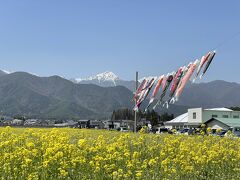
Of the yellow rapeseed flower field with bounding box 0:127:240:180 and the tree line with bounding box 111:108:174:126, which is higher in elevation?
the tree line with bounding box 111:108:174:126

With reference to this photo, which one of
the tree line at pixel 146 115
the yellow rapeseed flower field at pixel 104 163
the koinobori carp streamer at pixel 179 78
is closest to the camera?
the yellow rapeseed flower field at pixel 104 163

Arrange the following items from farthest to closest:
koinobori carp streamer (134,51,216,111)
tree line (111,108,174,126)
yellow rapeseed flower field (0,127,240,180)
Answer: tree line (111,108,174,126) → koinobori carp streamer (134,51,216,111) → yellow rapeseed flower field (0,127,240,180)

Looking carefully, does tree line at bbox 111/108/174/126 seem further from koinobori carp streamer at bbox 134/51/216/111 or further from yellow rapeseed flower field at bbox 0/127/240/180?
yellow rapeseed flower field at bbox 0/127/240/180

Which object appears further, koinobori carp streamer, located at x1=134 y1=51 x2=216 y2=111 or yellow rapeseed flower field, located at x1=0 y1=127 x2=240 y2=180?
koinobori carp streamer, located at x1=134 y1=51 x2=216 y2=111

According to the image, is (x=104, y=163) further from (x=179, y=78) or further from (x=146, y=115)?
(x=146, y=115)

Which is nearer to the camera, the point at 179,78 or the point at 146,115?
the point at 179,78

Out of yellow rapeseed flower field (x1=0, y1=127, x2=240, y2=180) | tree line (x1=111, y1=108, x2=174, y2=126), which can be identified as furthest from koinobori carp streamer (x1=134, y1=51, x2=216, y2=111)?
tree line (x1=111, y1=108, x2=174, y2=126)

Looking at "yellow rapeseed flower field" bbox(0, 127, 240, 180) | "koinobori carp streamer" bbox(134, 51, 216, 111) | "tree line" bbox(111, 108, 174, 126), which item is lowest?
"yellow rapeseed flower field" bbox(0, 127, 240, 180)

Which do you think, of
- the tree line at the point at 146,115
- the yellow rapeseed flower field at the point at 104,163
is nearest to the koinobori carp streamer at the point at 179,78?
the yellow rapeseed flower field at the point at 104,163

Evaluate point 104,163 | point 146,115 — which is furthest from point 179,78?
point 146,115

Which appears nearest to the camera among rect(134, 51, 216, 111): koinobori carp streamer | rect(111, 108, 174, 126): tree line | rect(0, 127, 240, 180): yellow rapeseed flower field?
rect(0, 127, 240, 180): yellow rapeseed flower field

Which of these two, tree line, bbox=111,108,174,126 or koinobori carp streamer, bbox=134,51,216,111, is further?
tree line, bbox=111,108,174,126

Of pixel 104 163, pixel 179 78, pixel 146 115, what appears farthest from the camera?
pixel 146 115

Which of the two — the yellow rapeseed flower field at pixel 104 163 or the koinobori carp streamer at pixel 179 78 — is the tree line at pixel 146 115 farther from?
the yellow rapeseed flower field at pixel 104 163
